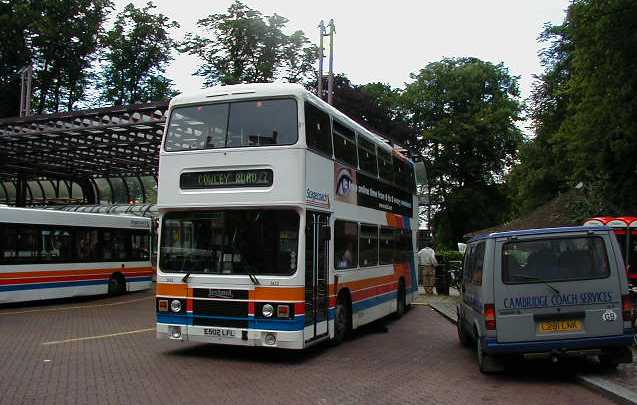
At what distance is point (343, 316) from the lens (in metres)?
12.0

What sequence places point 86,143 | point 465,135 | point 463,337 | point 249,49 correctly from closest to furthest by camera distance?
point 463,337 → point 86,143 → point 249,49 → point 465,135

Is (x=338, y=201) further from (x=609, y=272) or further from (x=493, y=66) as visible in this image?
(x=493, y=66)

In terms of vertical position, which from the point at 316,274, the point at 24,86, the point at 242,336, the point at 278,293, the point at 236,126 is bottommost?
the point at 242,336

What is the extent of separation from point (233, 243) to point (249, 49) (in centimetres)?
2453

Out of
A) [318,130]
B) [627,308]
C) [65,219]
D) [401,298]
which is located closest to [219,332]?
[318,130]

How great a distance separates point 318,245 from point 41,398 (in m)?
4.78

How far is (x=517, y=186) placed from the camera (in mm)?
45875

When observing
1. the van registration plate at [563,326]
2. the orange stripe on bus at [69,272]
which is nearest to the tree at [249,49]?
the orange stripe on bus at [69,272]

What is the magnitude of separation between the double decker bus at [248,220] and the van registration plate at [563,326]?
3.52 meters

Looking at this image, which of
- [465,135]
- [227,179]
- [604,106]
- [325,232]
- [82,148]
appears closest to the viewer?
[227,179]

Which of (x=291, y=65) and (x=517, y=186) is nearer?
(x=291, y=65)

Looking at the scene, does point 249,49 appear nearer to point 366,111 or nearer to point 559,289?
point 366,111

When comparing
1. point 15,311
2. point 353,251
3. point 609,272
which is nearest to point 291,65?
point 15,311

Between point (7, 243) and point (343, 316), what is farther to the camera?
point (7, 243)
